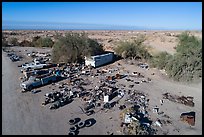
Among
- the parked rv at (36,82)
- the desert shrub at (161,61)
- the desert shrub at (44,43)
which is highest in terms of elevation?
the desert shrub at (161,61)

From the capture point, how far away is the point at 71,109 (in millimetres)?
12219

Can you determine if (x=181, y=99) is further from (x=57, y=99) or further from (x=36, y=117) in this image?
(x=36, y=117)

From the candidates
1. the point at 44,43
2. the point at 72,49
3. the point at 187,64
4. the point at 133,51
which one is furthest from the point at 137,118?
the point at 44,43

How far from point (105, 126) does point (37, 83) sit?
742 centimetres

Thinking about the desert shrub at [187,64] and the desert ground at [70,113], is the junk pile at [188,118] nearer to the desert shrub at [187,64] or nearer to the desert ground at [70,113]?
the desert ground at [70,113]

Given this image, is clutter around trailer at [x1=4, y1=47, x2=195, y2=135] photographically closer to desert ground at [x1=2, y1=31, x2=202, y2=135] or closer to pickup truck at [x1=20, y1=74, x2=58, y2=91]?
pickup truck at [x1=20, y1=74, x2=58, y2=91]

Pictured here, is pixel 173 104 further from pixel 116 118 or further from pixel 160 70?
pixel 160 70

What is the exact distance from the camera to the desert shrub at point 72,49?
24.0 metres

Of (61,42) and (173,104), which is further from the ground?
(61,42)

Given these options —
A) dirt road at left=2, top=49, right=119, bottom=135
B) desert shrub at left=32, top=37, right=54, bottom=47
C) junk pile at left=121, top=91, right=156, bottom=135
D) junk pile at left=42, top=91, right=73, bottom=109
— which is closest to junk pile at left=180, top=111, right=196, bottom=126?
junk pile at left=121, top=91, right=156, bottom=135

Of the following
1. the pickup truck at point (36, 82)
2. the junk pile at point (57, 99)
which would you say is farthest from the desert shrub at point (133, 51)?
the junk pile at point (57, 99)

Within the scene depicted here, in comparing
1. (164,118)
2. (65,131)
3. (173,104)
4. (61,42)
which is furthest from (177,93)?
(61,42)

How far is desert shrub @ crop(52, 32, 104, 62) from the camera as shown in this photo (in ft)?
78.8

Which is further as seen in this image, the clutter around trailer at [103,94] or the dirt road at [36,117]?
the clutter around trailer at [103,94]
